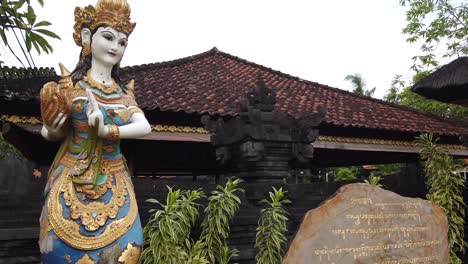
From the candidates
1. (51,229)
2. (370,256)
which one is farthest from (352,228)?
(51,229)

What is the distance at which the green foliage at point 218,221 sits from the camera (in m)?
3.70

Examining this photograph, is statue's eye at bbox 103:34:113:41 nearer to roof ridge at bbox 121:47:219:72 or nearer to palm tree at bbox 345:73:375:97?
roof ridge at bbox 121:47:219:72

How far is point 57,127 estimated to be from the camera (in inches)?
114

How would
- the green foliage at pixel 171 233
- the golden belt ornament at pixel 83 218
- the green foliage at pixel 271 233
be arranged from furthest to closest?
the green foliage at pixel 271 233 < the green foliage at pixel 171 233 < the golden belt ornament at pixel 83 218

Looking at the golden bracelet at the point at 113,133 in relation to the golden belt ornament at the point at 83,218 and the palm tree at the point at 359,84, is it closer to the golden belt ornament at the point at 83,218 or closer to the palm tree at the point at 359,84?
the golden belt ornament at the point at 83,218

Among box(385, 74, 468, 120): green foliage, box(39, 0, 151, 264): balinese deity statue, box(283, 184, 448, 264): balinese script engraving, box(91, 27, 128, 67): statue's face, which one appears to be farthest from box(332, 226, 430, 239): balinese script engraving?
box(385, 74, 468, 120): green foliage

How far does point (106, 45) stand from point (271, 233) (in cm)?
192

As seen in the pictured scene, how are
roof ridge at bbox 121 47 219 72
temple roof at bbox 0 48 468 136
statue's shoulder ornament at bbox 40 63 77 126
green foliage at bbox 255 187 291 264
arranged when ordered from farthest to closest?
roof ridge at bbox 121 47 219 72
temple roof at bbox 0 48 468 136
green foliage at bbox 255 187 291 264
statue's shoulder ornament at bbox 40 63 77 126

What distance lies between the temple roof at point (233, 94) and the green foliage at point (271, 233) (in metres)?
3.23

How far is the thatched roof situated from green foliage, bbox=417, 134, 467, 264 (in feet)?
2.55

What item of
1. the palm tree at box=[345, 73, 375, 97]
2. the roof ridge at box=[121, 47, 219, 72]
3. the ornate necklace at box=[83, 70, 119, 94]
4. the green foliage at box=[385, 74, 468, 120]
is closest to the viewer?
the ornate necklace at box=[83, 70, 119, 94]

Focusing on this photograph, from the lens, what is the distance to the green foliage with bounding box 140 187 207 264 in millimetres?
3381

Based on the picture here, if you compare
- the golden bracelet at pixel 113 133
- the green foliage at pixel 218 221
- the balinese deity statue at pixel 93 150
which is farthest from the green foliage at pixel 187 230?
the golden bracelet at pixel 113 133

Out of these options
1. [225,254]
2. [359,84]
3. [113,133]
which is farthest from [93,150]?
[359,84]
